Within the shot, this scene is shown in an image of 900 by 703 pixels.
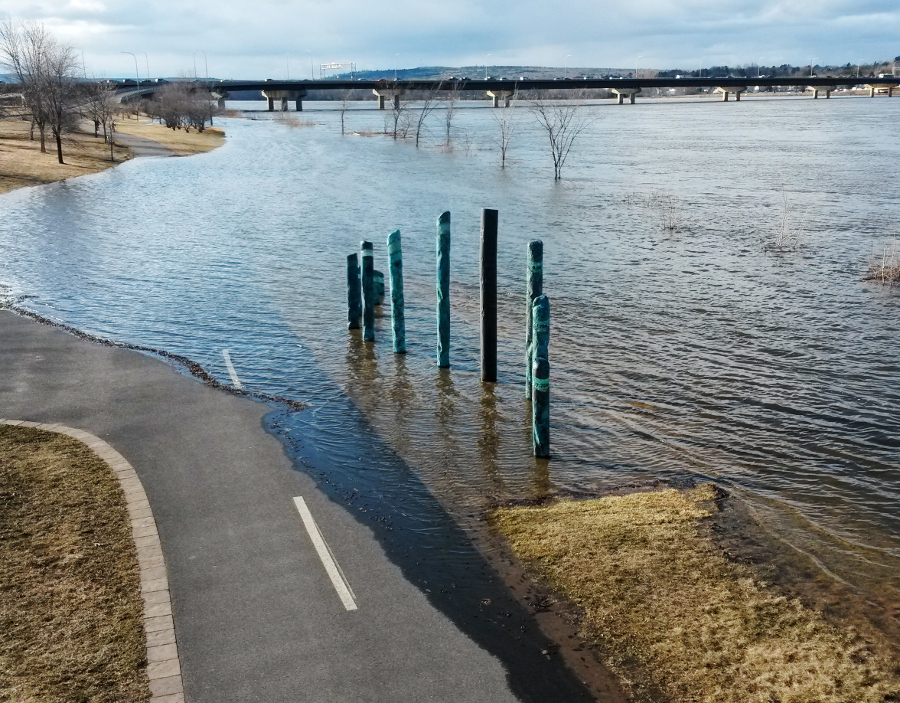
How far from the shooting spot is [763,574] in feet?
32.7

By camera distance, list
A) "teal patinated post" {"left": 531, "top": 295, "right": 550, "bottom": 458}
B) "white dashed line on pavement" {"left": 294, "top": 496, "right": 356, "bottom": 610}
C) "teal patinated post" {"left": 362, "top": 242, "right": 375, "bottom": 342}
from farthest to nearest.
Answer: "teal patinated post" {"left": 362, "top": 242, "right": 375, "bottom": 342}, "teal patinated post" {"left": 531, "top": 295, "right": 550, "bottom": 458}, "white dashed line on pavement" {"left": 294, "top": 496, "right": 356, "bottom": 610}

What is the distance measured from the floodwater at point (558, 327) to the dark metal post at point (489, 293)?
52 cm

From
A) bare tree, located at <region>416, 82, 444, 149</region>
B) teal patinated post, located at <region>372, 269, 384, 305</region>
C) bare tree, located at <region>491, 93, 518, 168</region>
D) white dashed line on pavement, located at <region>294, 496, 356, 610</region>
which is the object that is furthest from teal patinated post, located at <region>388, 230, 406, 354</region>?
bare tree, located at <region>416, 82, 444, 149</region>

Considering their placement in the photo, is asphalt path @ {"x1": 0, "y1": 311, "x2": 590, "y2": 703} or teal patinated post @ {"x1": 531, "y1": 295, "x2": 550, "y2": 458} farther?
teal patinated post @ {"x1": 531, "y1": 295, "x2": 550, "y2": 458}

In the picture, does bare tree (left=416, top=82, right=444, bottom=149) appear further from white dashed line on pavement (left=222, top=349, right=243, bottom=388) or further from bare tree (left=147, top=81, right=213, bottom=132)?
white dashed line on pavement (left=222, top=349, right=243, bottom=388)

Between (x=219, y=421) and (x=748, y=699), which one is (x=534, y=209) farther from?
(x=748, y=699)

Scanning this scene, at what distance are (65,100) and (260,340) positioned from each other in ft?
167

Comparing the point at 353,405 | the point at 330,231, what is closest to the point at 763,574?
the point at 353,405

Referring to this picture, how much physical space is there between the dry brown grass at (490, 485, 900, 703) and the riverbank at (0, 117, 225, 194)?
4648 cm

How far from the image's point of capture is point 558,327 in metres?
21.9

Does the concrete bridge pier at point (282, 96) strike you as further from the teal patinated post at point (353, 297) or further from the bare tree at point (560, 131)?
the teal patinated post at point (353, 297)

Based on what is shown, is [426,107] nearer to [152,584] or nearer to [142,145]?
[142,145]

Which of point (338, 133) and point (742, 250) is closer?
point (742, 250)

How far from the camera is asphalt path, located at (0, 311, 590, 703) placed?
25.7 ft
